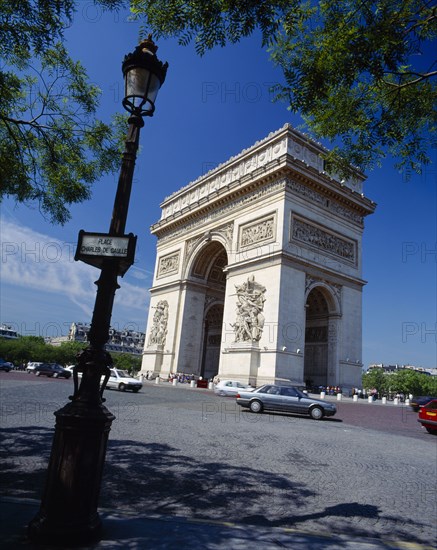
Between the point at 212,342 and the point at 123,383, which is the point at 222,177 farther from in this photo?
the point at 123,383

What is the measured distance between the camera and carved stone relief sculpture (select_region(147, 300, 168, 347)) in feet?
122

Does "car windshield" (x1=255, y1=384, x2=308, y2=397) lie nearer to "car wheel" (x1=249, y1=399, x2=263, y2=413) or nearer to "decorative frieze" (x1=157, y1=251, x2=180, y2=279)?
"car wheel" (x1=249, y1=399, x2=263, y2=413)

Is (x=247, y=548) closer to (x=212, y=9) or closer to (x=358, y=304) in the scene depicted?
(x=212, y=9)

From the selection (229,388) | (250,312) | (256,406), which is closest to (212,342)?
(250,312)

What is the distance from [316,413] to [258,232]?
677 inches

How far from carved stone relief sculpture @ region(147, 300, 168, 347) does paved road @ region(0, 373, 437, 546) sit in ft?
88.1

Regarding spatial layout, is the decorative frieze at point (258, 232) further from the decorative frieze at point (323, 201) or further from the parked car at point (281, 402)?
the parked car at point (281, 402)

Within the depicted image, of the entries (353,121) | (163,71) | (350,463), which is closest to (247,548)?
(163,71)

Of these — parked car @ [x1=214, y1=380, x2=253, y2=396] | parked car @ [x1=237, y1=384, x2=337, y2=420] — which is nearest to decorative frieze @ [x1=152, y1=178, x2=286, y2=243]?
parked car @ [x1=214, y1=380, x2=253, y2=396]

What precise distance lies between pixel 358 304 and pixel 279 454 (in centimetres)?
2574

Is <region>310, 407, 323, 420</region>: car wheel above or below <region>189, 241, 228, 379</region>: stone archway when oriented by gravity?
below

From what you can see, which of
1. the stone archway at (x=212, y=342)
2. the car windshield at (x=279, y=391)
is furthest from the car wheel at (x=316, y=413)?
the stone archway at (x=212, y=342)

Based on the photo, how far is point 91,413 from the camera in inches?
119

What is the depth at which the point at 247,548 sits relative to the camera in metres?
3.12
